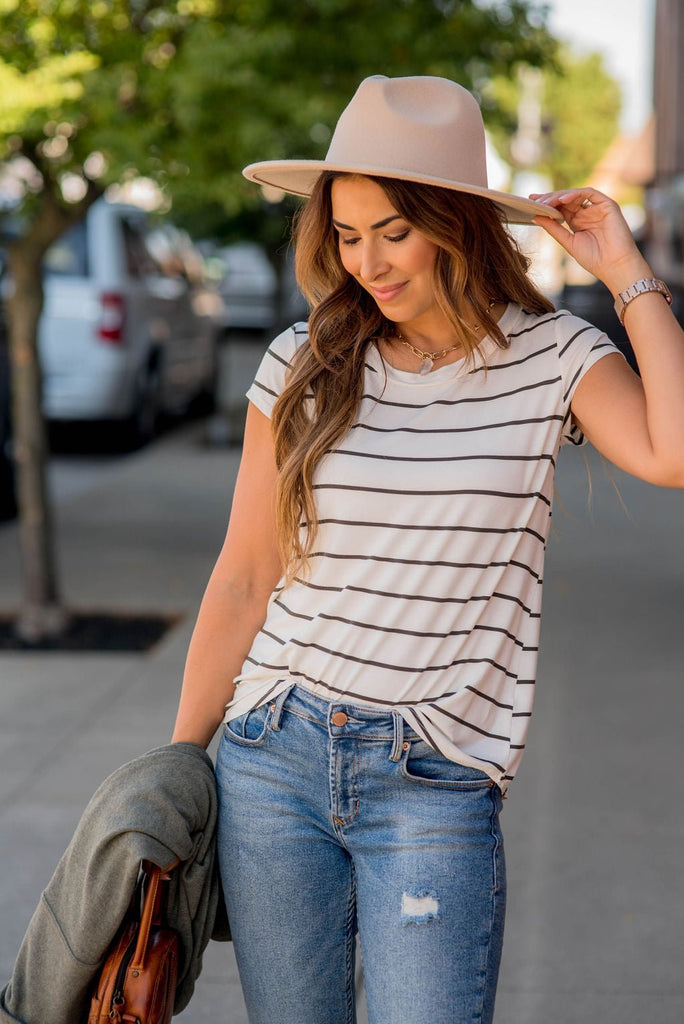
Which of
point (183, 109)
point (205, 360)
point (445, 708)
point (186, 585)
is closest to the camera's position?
point (445, 708)

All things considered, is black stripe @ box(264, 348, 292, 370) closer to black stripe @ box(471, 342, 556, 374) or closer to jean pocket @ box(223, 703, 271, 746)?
black stripe @ box(471, 342, 556, 374)

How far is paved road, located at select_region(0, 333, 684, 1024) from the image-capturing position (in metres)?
3.32

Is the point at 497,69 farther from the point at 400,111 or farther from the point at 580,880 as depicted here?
the point at 400,111

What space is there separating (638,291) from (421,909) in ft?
3.15

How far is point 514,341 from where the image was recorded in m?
2.09

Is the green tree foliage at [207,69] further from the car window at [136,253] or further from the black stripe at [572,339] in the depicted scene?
the car window at [136,253]

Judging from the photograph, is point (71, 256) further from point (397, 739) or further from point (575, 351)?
point (397, 739)

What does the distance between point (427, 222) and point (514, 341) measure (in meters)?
0.22

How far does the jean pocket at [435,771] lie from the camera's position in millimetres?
1958

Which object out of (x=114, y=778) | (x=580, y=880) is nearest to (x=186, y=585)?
(x=580, y=880)

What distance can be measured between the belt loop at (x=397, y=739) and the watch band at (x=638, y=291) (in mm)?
686

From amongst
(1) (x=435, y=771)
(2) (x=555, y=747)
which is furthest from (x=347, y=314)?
(2) (x=555, y=747)

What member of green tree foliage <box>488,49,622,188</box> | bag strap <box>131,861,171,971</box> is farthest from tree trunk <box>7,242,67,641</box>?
green tree foliage <box>488,49,622,188</box>

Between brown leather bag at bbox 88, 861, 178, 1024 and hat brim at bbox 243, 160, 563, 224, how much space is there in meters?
1.06
